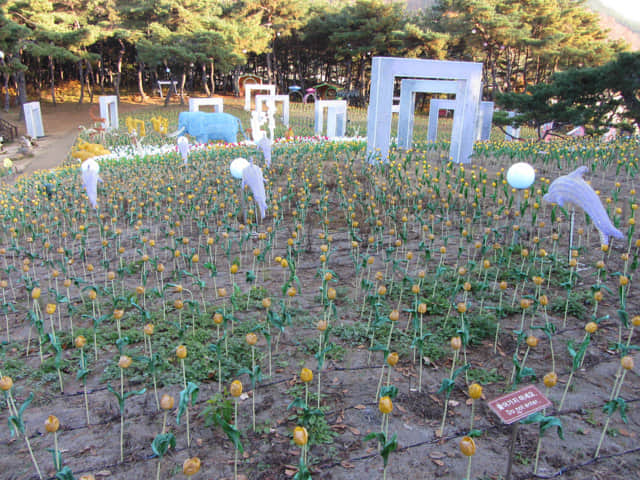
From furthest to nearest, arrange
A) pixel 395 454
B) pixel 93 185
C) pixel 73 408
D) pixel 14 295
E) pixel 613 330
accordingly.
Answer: pixel 93 185 → pixel 14 295 → pixel 613 330 → pixel 73 408 → pixel 395 454

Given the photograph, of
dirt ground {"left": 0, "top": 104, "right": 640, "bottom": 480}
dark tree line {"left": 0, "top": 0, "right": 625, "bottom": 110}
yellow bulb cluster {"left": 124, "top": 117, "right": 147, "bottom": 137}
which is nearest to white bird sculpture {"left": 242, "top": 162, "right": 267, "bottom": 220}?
dirt ground {"left": 0, "top": 104, "right": 640, "bottom": 480}

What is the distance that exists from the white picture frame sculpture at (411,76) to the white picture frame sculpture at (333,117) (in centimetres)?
844

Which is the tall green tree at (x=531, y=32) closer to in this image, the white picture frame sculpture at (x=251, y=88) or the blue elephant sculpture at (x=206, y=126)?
the white picture frame sculpture at (x=251, y=88)

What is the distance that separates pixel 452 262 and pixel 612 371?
7.30ft

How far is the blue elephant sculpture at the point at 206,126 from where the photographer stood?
1504 centimetres

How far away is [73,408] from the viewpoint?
3.07m

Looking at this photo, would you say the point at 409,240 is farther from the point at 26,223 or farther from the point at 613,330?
Answer: the point at 26,223

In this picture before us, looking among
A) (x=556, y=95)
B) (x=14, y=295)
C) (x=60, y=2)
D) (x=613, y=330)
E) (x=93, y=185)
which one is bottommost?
(x=14, y=295)

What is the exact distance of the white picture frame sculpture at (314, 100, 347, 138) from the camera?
18.6m

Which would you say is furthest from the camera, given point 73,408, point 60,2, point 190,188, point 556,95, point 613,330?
point 60,2

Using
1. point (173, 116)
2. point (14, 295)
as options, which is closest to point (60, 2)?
point (173, 116)

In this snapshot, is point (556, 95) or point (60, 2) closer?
point (556, 95)

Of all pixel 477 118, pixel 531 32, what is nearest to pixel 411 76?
pixel 477 118

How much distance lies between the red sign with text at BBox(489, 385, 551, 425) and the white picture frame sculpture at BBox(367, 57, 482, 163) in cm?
778
